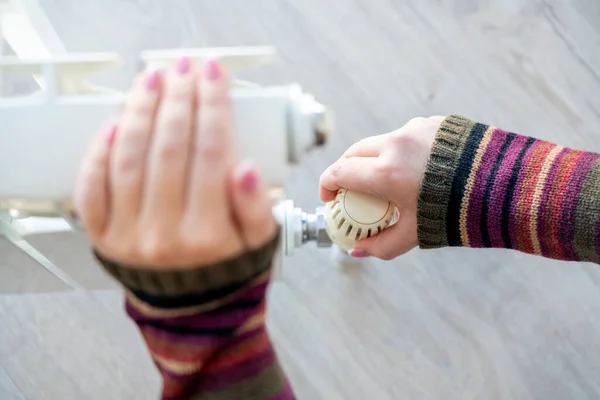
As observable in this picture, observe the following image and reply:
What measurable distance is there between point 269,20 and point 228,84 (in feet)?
1.83

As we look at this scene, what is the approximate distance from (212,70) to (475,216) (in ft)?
1.04

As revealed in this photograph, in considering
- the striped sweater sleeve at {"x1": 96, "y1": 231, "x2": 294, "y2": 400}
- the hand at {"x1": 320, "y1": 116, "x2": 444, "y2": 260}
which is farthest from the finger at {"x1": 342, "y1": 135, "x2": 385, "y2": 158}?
the striped sweater sleeve at {"x1": 96, "y1": 231, "x2": 294, "y2": 400}

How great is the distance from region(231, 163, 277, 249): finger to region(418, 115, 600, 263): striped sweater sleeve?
0.79 feet

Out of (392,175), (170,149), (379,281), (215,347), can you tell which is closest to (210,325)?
(215,347)

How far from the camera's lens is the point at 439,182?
19.9 inches

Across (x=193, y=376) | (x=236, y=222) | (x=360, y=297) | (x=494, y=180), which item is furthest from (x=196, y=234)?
(x=360, y=297)

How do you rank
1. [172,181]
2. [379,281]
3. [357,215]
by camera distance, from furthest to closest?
[379,281]
[357,215]
[172,181]

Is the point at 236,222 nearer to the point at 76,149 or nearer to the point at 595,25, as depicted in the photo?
the point at 76,149

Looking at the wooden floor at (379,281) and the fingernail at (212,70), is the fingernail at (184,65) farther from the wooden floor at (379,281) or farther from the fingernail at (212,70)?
the wooden floor at (379,281)

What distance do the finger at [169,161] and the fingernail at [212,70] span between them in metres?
0.02

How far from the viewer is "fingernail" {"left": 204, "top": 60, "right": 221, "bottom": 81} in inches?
11.7

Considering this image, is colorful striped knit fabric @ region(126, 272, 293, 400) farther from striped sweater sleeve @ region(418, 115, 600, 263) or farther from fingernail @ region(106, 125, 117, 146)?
striped sweater sleeve @ region(418, 115, 600, 263)

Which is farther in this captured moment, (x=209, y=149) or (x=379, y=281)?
(x=379, y=281)

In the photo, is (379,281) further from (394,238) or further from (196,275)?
(196,275)
